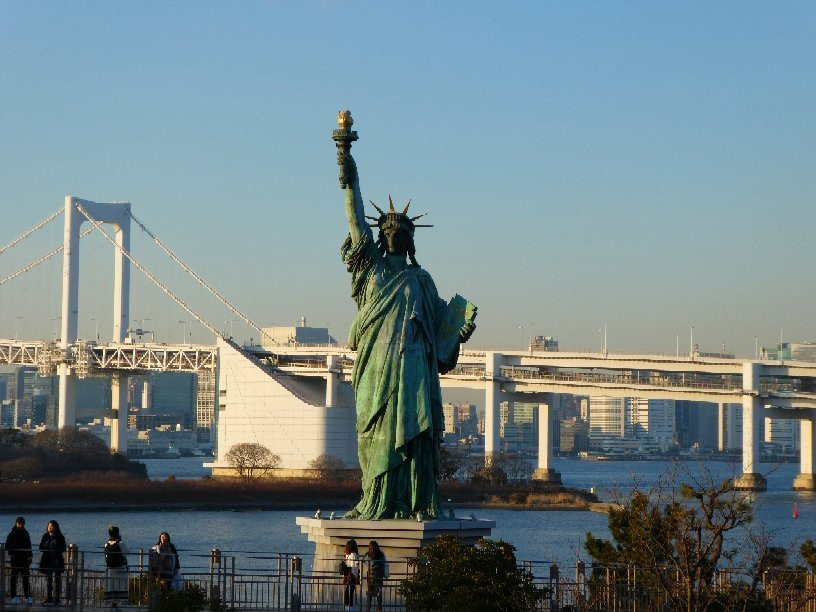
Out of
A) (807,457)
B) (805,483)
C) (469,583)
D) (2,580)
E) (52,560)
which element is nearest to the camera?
(469,583)

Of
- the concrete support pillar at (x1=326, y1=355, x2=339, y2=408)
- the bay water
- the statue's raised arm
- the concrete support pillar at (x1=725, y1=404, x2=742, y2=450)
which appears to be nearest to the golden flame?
the statue's raised arm

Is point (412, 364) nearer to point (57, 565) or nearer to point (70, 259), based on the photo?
point (57, 565)

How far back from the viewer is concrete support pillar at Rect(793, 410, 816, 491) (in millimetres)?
72250

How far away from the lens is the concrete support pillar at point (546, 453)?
72.8 m

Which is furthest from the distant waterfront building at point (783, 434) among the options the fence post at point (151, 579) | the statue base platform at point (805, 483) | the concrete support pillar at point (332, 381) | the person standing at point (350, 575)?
the fence post at point (151, 579)

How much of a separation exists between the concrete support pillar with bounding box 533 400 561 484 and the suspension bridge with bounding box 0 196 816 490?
0.26 feet

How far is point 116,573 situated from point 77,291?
60.7 metres

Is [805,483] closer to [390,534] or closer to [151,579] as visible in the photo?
[390,534]

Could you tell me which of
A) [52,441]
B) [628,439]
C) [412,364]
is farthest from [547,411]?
[628,439]

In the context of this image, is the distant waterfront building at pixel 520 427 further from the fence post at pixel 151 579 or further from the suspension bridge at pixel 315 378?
the fence post at pixel 151 579

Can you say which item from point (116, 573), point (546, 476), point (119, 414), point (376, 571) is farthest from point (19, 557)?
point (119, 414)

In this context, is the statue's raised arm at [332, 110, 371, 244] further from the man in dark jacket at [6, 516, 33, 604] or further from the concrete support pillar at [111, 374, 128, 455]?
the concrete support pillar at [111, 374, 128, 455]

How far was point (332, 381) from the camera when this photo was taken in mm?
74562

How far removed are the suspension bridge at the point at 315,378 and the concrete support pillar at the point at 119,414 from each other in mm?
89
